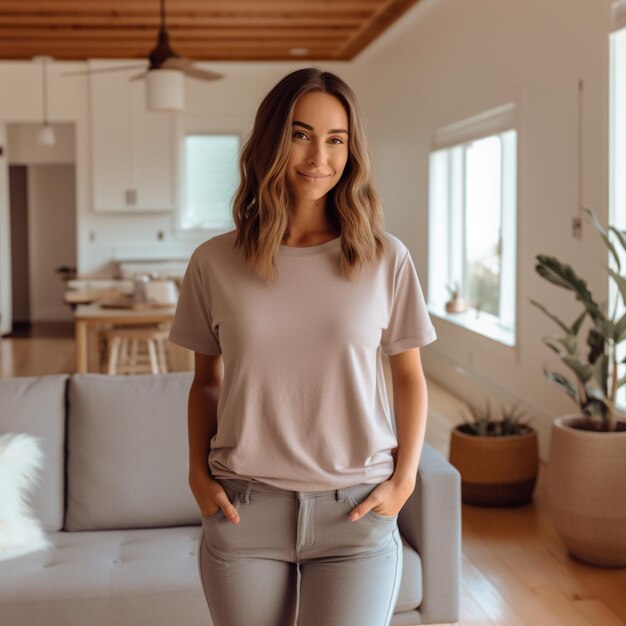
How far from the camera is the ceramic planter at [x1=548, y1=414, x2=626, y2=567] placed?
343cm

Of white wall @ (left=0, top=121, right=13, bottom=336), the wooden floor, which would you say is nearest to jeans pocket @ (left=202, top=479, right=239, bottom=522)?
the wooden floor

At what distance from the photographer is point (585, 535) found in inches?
137

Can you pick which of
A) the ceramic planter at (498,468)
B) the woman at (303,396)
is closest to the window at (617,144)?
the ceramic planter at (498,468)

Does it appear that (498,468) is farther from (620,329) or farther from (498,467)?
(620,329)

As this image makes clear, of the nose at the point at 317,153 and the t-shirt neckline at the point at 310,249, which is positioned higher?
the nose at the point at 317,153

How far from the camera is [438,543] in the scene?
2.65 metres

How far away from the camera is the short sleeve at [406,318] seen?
152 centimetres

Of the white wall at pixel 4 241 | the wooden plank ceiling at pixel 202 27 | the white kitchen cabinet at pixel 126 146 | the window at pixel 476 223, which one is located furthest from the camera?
the white wall at pixel 4 241

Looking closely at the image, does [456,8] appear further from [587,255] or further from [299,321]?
[299,321]

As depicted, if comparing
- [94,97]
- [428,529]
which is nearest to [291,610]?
[428,529]

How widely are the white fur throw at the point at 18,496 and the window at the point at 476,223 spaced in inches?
144

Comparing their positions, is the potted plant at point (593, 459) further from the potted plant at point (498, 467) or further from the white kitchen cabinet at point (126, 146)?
the white kitchen cabinet at point (126, 146)

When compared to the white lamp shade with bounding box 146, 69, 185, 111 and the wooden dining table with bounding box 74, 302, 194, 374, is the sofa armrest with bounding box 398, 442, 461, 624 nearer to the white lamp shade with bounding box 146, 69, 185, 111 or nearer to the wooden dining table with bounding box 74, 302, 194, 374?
the wooden dining table with bounding box 74, 302, 194, 374

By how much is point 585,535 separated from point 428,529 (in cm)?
109
